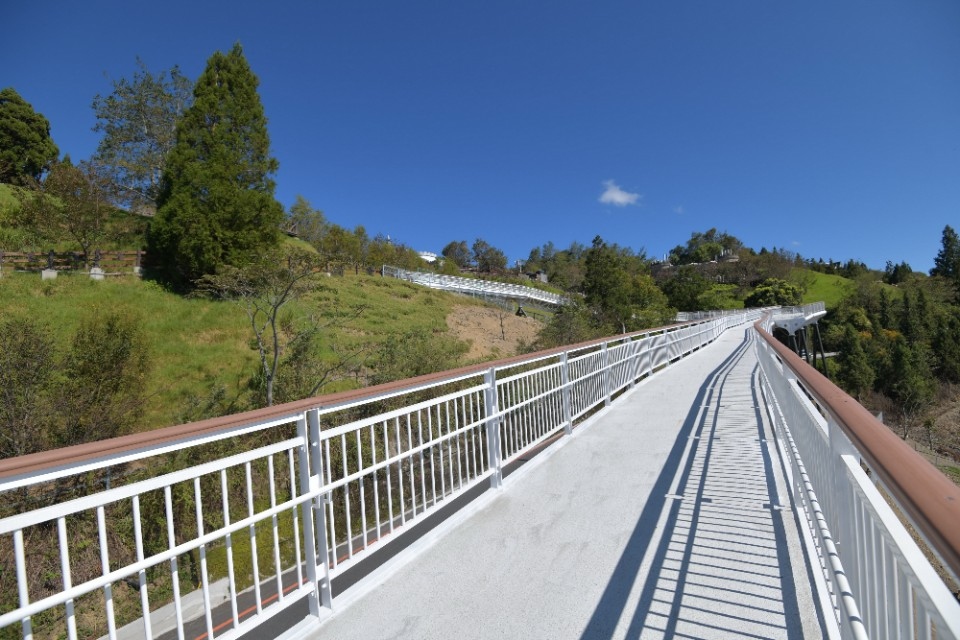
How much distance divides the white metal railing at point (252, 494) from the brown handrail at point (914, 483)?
6.41 ft

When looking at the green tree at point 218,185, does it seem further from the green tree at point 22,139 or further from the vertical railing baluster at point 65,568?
the green tree at point 22,139

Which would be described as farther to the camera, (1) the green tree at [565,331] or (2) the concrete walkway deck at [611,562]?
(1) the green tree at [565,331]

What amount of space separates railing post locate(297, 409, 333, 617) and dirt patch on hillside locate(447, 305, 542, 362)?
1775 cm

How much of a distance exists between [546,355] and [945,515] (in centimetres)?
443

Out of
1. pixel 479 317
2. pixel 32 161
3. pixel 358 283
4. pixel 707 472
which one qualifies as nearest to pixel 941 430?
pixel 479 317

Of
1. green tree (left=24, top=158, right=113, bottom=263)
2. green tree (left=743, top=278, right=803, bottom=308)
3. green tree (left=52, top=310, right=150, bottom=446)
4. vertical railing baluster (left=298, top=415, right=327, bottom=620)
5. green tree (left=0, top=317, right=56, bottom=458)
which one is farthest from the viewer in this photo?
green tree (left=743, top=278, right=803, bottom=308)

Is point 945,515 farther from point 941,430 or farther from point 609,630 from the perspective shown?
point 941,430

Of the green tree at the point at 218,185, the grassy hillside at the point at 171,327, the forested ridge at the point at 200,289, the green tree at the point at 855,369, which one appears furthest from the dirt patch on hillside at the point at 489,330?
the green tree at the point at 855,369

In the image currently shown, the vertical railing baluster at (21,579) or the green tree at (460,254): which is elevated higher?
the green tree at (460,254)

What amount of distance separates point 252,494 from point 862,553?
2.88 meters

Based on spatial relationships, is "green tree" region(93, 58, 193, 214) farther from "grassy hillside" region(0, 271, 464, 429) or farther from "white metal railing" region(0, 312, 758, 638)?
"white metal railing" region(0, 312, 758, 638)

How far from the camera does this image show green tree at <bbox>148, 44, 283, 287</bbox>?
1809 centimetres

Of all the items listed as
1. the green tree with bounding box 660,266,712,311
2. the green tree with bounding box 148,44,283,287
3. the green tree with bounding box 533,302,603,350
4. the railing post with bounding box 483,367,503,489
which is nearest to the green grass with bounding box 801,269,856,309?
the green tree with bounding box 660,266,712,311

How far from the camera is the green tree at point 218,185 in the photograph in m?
18.1
